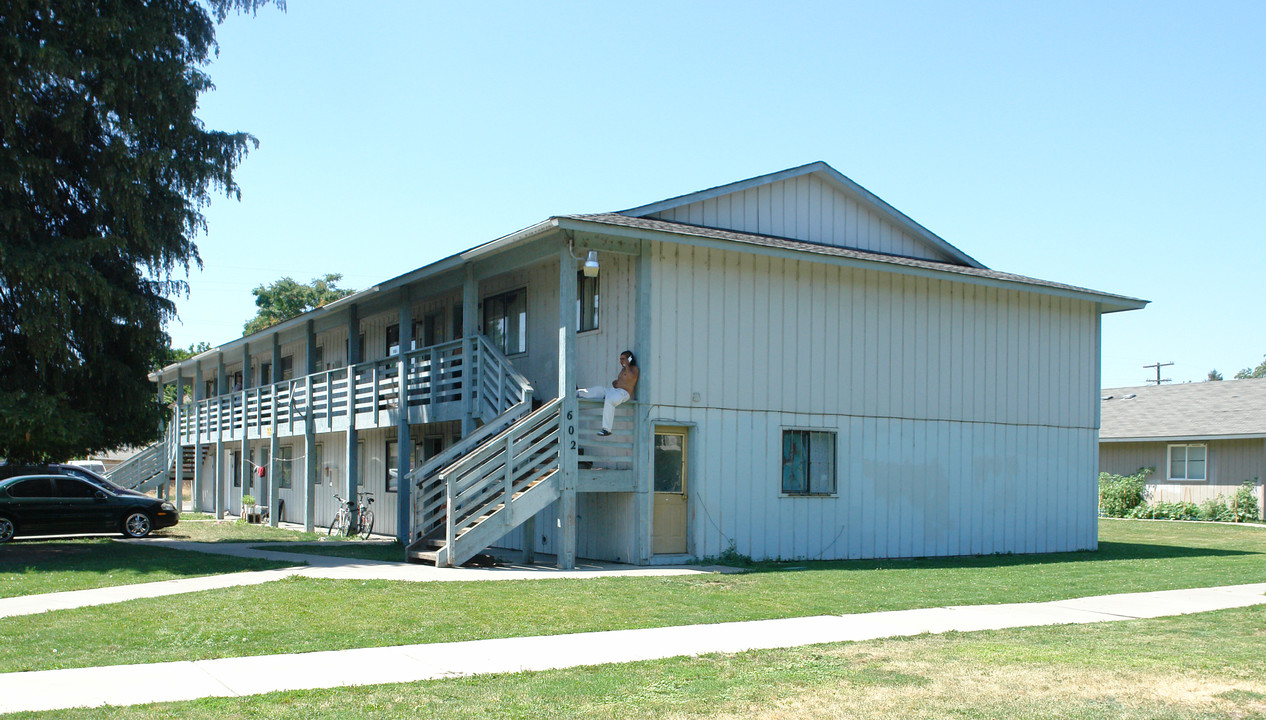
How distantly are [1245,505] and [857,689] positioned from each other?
3314cm

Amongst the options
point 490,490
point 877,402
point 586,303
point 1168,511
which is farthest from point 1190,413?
point 490,490

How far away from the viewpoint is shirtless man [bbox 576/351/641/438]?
17.5 m

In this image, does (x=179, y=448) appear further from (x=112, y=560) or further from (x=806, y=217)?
(x=806, y=217)

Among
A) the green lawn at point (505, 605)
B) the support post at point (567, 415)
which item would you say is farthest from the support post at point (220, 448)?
the green lawn at point (505, 605)

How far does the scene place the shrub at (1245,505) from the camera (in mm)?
35469

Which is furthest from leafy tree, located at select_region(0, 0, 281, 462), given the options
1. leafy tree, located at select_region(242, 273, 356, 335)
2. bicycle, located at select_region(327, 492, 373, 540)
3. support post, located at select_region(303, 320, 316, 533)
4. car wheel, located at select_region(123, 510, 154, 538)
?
leafy tree, located at select_region(242, 273, 356, 335)

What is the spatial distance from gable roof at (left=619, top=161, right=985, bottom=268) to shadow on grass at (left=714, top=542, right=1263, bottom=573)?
20.3 feet

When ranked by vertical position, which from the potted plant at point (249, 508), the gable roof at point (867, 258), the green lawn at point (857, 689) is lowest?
the potted plant at point (249, 508)

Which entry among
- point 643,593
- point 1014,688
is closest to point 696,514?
point 643,593

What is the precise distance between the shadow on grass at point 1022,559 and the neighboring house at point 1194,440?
14666 mm

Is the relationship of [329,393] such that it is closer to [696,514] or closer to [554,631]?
[696,514]

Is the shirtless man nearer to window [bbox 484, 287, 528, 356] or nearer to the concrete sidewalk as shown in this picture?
window [bbox 484, 287, 528, 356]

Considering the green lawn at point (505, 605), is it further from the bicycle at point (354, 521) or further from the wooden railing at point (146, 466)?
the wooden railing at point (146, 466)

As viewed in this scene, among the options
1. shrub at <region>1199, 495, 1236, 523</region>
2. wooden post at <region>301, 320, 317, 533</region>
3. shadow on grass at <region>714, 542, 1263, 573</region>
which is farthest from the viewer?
shrub at <region>1199, 495, 1236, 523</region>
